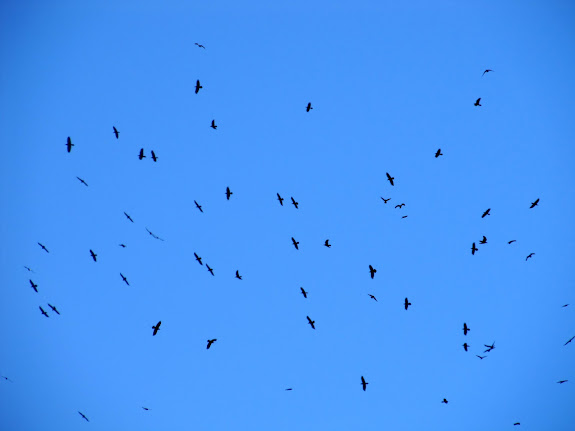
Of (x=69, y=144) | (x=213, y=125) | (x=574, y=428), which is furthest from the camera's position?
(x=574, y=428)

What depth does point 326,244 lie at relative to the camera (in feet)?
93.7

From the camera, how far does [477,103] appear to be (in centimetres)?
2858

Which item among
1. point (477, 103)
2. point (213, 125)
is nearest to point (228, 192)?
point (213, 125)

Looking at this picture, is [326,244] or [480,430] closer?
[326,244]

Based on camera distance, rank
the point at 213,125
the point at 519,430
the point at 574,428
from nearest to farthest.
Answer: the point at 213,125 → the point at 574,428 → the point at 519,430

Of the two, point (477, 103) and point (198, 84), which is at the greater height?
point (477, 103)

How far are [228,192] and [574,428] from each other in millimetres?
78418

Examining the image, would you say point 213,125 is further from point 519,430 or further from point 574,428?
point 519,430

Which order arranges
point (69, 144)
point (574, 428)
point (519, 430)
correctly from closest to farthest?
point (69, 144), point (574, 428), point (519, 430)

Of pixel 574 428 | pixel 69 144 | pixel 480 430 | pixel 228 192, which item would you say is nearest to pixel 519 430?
pixel 480 430

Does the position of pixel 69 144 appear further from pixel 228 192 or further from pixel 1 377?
Answer: pixel 1 377

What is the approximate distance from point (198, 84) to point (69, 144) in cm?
782

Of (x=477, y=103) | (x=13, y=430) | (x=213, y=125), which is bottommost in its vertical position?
(x=13, y=430)

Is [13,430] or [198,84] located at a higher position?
[198,84]
